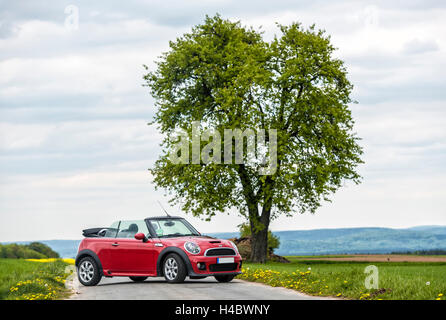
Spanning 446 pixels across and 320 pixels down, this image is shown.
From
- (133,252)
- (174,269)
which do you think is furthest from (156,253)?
(133,252)

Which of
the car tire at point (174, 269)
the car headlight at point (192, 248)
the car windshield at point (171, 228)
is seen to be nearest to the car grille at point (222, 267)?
the car headlight at point (192, 248)

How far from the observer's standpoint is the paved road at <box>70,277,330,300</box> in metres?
13.1

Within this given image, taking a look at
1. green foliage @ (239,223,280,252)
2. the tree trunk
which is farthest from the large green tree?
green foliage @ (239,223,280,252)

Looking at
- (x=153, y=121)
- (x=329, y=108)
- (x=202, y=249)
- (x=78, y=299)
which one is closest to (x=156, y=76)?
(x=153, y=121)

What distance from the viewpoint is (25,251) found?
43406 millimetres

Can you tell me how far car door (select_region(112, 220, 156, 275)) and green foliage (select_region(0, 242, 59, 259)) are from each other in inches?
964

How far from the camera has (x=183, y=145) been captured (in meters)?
35.7

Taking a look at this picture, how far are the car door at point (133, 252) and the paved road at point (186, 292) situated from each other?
0.42 metres

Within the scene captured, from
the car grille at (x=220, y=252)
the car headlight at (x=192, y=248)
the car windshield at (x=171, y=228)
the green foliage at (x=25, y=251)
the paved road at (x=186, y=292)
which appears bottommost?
the green foliage at (x=25, y=251)

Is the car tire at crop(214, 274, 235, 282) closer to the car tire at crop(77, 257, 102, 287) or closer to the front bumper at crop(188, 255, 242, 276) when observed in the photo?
the front bumper at crop(188, 255, 242, 276)

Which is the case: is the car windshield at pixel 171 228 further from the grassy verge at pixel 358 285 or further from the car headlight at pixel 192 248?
the grassy verge at pixel 358 285

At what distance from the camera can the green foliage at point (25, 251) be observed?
41344 mm

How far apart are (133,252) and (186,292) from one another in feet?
11.0
